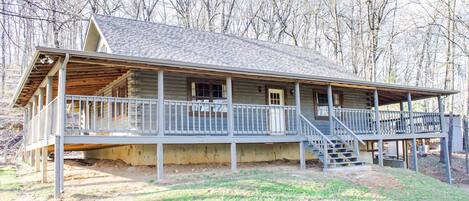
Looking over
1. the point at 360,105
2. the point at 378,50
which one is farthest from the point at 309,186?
the point at 378,50

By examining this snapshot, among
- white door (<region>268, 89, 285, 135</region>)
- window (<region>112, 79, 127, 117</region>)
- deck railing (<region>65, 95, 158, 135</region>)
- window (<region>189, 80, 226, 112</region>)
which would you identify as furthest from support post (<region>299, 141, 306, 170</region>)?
window (<region>112, 79, 127, 117</region>)

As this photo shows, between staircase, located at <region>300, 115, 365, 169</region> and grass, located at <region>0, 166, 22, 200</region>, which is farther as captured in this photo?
staircase, located at <region>300, 115, 365, 169</region>

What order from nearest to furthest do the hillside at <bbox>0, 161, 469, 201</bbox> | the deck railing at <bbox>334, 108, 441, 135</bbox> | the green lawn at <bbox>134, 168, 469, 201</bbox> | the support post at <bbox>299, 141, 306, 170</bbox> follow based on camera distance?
the green lawn at <bbox>134, 168, 469, 201</bbox>
the hillside at <bbox>0, 161, 469, 201</bbox>
the support post at <bbox>299, 141, 306, 170</bbox>
the deck railing at <bbox>334, 108, 441, 135</bbox>

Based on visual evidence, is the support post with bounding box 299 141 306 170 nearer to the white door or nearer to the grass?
the white door

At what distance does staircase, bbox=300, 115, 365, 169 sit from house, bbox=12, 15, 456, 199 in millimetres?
40

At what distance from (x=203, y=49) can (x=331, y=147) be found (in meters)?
6.05

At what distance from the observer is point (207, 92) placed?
1399cm

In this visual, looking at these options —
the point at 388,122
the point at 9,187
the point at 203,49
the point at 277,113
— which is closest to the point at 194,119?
the point at 203,49

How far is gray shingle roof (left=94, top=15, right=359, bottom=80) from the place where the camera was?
45.4 ft

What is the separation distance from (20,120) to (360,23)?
25101 millimetres

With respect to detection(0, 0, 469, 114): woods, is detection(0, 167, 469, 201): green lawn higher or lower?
lower

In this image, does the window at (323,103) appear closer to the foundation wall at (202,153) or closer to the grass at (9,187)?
the foundation wall at (202,153)

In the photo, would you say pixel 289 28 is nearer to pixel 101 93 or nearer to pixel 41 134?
pixel 101 93

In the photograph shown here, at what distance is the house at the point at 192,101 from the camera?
10.6m
